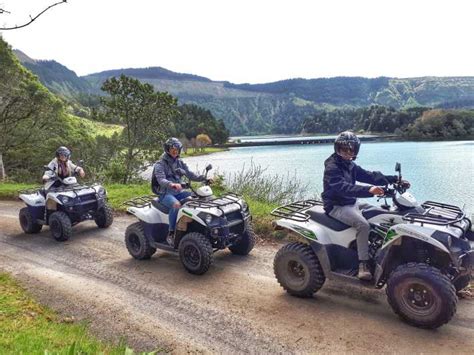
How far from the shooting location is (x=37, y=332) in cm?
431

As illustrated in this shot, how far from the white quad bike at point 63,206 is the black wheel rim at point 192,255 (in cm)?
379

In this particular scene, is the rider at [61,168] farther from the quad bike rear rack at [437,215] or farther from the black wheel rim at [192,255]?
the quad bike rear rack at [437,215]

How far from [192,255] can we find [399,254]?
3203mm

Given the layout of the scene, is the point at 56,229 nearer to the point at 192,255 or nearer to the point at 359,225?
the point at 192,255

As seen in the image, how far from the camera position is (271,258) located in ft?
22.8

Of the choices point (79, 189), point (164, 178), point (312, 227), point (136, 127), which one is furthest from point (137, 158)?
point (312, 227)

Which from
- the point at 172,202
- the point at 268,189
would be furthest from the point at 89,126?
the point at 172,202

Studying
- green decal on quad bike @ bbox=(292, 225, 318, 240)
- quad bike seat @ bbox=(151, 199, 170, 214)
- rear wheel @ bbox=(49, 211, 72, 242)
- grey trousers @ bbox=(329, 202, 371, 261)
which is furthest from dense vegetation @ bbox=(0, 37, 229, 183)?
grey trousers @ bbox=(329, 202, 371, 261)

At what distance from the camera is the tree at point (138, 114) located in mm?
22047

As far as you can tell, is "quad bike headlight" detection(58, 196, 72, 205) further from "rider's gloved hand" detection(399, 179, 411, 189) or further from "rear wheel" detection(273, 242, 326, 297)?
"rider's gloved hand" detection(399, 179, 411, 189)

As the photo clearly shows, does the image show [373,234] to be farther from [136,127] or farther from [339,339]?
[136,127]

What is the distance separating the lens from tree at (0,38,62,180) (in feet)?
72.5

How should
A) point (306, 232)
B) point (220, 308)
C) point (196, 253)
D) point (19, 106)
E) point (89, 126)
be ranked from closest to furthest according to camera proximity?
point (220, 308) < point (306, 232) < point (196, 253) < point (19, 106) < point (89, 126)

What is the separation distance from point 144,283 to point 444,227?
4304mm
